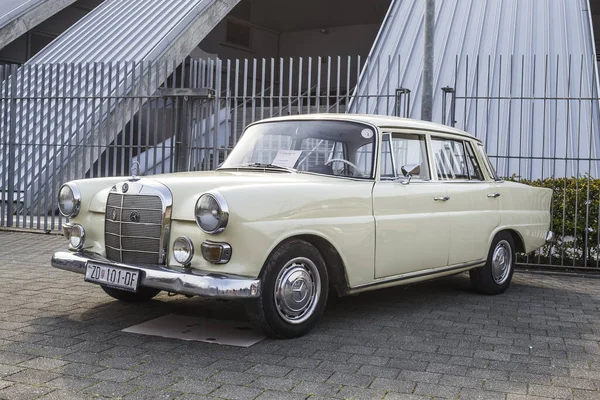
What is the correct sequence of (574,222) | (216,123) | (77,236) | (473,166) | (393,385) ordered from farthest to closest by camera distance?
(216,123), (574,222), (473,166), (77,236), (393,385)

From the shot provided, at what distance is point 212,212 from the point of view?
4160 mm

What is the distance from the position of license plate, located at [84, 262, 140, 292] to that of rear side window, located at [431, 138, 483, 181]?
289cm

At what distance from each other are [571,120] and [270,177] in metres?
9.17

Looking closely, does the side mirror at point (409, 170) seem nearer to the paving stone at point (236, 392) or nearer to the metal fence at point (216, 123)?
the paving stone at point (236, 392)

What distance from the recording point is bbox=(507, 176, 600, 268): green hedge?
8.31m

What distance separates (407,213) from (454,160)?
3.76 feet

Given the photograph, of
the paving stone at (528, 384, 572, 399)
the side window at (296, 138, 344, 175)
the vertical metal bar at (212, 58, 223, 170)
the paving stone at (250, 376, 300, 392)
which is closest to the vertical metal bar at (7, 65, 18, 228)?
the vertical metal bar at (212, 58, 223, 170)

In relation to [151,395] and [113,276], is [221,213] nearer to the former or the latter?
[113,276]

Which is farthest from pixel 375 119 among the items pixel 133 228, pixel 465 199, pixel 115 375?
pixel 115 375

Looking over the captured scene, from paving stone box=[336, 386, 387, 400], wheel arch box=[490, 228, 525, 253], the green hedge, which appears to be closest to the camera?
paving stone box=[336, 386, 387, 400]

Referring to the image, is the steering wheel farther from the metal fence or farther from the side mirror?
the metal fence

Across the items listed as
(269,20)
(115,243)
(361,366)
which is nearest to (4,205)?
(115,243)

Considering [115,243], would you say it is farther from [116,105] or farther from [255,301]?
[116,105]

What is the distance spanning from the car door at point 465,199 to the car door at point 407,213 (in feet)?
0.48
